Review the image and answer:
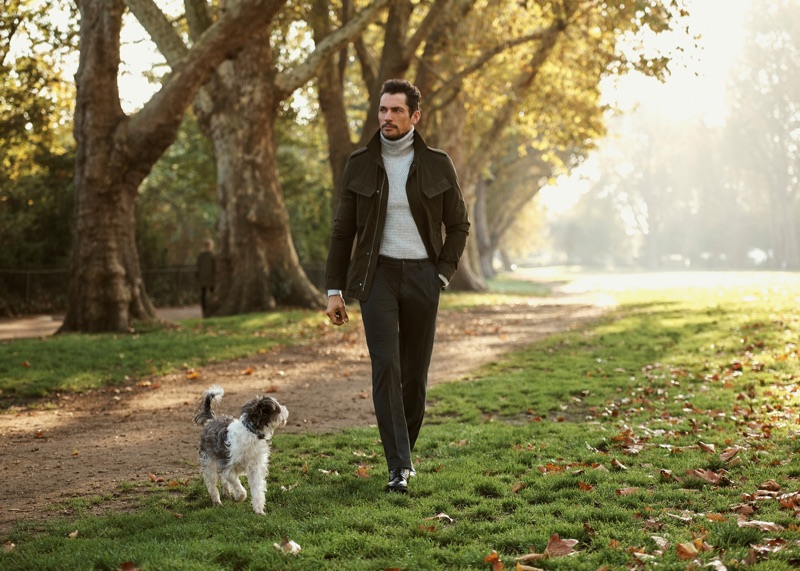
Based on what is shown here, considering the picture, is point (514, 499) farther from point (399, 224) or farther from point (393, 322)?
point (399, 224)

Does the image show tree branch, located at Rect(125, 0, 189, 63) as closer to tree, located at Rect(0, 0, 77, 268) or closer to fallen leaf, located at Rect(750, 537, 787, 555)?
tree, located at Rect(0, 0, 77, 268)

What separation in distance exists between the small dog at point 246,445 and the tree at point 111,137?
32.5 ft

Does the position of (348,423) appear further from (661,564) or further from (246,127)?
(246,127)

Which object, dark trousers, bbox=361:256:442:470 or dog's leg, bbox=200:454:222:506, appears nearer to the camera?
dog's leg, bbox=200:454:222:506

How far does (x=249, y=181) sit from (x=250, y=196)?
0.32 m

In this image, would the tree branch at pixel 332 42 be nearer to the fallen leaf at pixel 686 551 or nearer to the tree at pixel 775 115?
the fallen leaf at pixel 686 551

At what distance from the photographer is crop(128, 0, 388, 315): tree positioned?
18500mm

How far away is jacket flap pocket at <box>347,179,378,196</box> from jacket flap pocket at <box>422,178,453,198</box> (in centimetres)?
34

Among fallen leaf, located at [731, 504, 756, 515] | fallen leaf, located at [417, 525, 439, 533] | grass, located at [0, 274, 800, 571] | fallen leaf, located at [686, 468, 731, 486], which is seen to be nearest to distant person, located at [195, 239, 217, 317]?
grass, located at [0, 274, 800, 571]

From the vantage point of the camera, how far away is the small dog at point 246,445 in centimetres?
528

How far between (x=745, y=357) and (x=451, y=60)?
13.1 meters

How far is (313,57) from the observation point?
56.5ft

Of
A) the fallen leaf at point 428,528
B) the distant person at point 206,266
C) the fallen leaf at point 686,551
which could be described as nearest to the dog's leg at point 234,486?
the fallen leaf at point 428,528

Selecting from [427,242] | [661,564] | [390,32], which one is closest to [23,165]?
[390,32]
